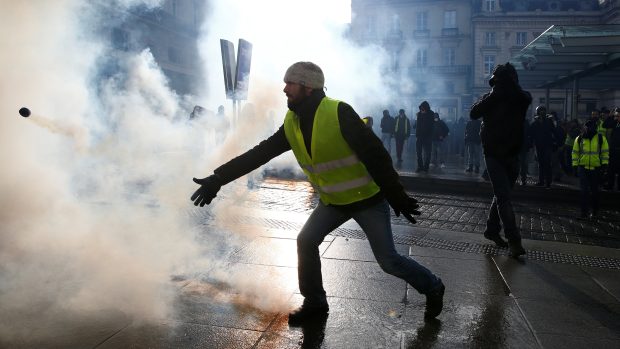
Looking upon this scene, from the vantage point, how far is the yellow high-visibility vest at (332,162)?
305 centimetres

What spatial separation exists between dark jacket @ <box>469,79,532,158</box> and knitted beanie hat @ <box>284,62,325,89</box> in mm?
2800

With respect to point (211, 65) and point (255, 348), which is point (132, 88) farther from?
point (211, 65)

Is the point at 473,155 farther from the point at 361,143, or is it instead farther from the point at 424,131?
the point at 361,143

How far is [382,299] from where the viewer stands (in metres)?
3.74

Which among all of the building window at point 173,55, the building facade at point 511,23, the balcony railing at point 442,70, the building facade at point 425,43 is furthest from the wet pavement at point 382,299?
the balcony railing at point 442,70

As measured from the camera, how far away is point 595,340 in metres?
3.15

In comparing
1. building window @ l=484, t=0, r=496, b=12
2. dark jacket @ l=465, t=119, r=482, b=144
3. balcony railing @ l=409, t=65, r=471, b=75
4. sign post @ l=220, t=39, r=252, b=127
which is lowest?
dark jacket @ l=465, t=119, r=482, b=144

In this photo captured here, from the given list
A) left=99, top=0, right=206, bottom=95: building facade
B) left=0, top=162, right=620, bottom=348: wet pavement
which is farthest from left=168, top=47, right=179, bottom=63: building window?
left=0, top=162, right=620, bottom=348: wet pavement

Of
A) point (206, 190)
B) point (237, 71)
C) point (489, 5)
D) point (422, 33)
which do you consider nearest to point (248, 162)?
A: point (206, 190)

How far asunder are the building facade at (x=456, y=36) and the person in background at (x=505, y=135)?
45367 millimetres

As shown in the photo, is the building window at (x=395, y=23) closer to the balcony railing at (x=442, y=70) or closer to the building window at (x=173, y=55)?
the balcony railing at (x=442, y=70)

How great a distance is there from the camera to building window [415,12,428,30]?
54719mm

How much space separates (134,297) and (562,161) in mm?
12055

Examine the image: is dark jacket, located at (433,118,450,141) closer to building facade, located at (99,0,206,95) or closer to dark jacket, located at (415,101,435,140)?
dark jacket, located at (415,101,435,140)
